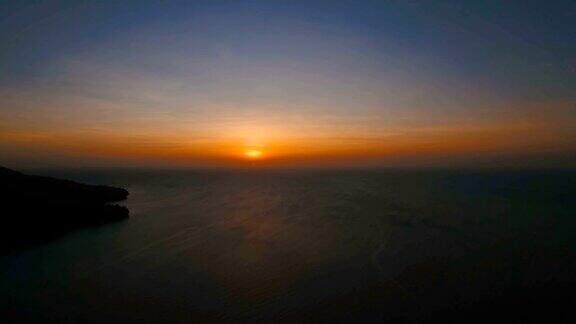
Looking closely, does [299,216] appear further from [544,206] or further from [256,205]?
[544,206]

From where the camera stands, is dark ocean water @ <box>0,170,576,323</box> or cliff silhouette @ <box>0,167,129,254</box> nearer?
dark ocean water @ <box>0,170,576,323</box>

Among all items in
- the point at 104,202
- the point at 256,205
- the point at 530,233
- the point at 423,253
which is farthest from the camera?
the point at 256,205

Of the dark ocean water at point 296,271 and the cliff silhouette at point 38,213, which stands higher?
the cliff silhouette at point 38,213

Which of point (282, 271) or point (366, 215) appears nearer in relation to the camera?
point (282, 271)

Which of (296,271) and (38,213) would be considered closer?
(296,271)

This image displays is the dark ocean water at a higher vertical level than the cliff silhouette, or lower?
lower

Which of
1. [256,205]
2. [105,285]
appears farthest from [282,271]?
[256,205]

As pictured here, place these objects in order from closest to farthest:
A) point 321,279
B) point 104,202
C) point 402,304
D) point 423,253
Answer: point 402,304 < point 321,279 < point 423,253 < point 104,202

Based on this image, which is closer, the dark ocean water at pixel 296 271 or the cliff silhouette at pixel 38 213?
the dark ocean water at pixel 296 271
